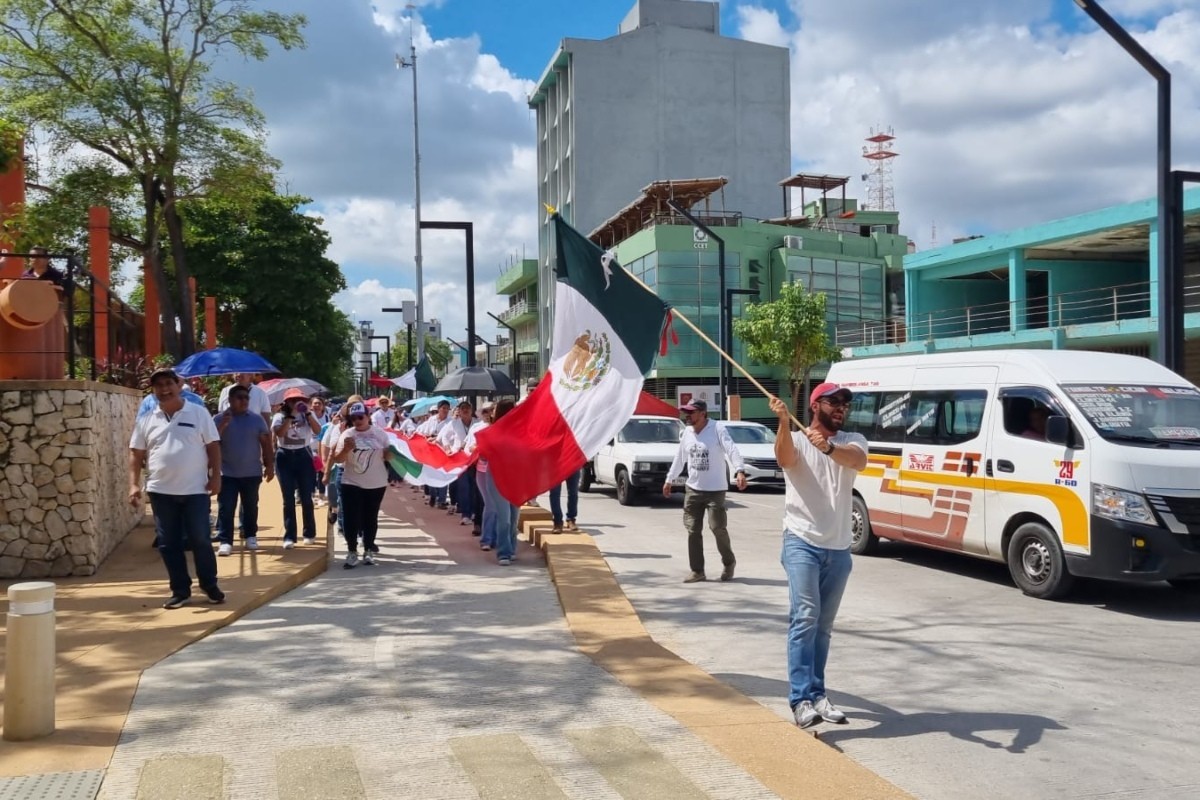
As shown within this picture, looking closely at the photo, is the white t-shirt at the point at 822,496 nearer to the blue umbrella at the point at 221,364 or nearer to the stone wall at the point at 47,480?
the stone wall at the point at 47,480

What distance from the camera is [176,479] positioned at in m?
8.17

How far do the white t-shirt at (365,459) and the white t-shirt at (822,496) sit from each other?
6.01 meters

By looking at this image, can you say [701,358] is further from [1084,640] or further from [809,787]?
[809,787]

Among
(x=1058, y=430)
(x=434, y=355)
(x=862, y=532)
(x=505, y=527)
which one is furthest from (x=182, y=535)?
(x=434, y=355)

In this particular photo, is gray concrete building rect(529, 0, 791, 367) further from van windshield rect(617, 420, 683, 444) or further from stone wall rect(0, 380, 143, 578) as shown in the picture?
stone wall rect(0, 380, 143, 578)

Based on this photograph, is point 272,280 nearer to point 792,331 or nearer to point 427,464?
point 792,331

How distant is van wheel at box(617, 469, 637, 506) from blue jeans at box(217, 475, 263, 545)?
878cm

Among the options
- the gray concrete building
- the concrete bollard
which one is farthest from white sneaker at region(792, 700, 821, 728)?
the gray concrete building

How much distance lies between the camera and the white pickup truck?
18.8 metres

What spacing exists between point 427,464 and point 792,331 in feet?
86.2

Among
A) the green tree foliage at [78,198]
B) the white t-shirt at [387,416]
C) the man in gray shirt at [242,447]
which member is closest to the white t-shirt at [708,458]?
the man in gray shirt at [242,447]

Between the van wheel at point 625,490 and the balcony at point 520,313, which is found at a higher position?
the balcony at point 520,313

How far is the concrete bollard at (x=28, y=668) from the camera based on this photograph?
5117 millimetres

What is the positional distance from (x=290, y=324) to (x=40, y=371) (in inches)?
1320
